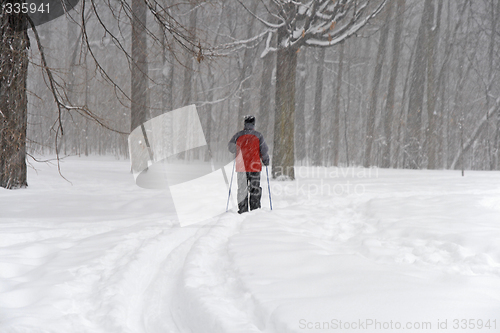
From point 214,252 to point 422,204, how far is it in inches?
180

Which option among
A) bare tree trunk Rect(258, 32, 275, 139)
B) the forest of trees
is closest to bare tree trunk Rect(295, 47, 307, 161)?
the forest of trees

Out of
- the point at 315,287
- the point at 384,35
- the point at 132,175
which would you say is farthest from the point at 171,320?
the point at 384,35

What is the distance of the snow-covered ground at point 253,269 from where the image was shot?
Answer: 2.43m

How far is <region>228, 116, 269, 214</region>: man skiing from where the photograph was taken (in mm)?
7008

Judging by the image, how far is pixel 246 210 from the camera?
7.23 metres

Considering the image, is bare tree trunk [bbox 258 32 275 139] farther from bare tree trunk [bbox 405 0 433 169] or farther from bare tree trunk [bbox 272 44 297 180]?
bare tree trunk [bbox 405 0 433 169]

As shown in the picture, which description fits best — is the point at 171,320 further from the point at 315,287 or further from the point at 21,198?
the point at 21,198

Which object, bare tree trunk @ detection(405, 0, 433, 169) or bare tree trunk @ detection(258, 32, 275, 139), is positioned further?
bare tree trunk @ detection(405, 0, 433, 169)

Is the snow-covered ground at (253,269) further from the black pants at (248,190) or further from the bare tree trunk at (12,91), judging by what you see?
the bare tree trunk at (12,91)

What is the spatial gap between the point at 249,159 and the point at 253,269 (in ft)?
12.6

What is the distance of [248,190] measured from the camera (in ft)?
23.5

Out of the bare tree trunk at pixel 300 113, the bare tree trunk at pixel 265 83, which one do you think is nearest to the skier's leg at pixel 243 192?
the bare tree trunk at pixel 265 83

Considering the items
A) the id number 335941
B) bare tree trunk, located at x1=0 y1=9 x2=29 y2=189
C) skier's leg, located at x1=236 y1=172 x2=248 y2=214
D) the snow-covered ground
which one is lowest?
the snow-covered ground

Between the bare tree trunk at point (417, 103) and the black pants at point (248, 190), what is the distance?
1335cm
